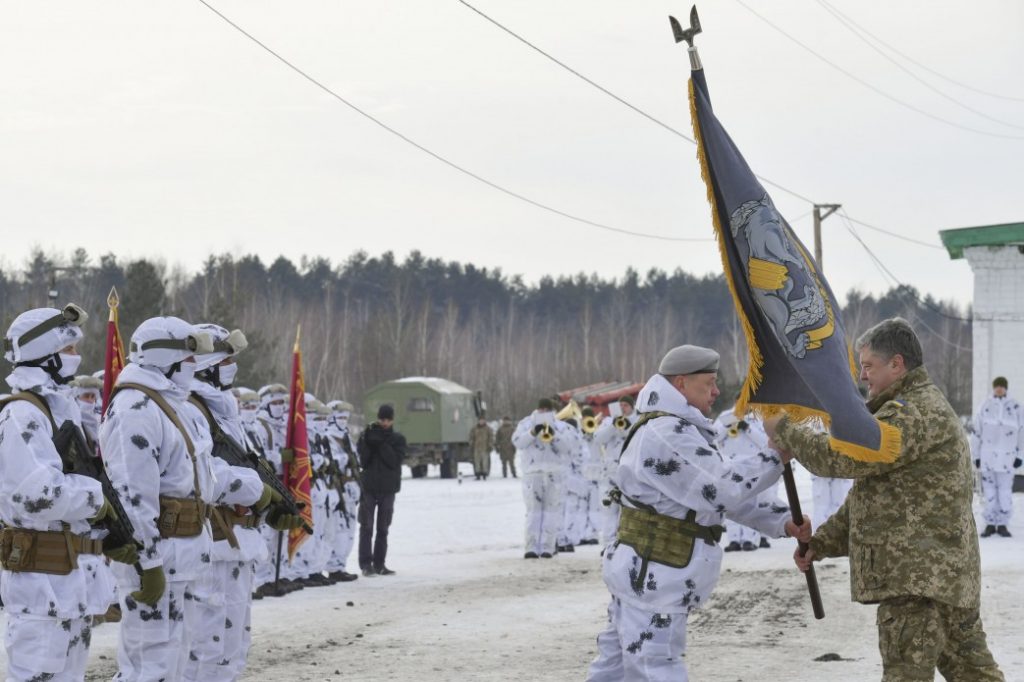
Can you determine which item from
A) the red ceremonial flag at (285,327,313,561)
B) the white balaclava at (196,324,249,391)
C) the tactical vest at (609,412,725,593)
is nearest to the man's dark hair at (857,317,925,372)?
the tactical vest at (609,412,725,593)

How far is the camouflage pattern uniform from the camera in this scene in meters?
5.82

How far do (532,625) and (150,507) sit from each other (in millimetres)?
5797

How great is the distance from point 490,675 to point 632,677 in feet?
10.7

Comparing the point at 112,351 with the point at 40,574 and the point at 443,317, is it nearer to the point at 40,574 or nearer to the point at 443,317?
the point at 40,574

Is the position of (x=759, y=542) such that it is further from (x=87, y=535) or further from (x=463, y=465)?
(x=463, y=465)

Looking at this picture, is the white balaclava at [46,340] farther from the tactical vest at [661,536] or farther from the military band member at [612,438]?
the military band member at [612,438]

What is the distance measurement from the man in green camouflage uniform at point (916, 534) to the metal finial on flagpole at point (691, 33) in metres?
1.70

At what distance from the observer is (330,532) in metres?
15.8

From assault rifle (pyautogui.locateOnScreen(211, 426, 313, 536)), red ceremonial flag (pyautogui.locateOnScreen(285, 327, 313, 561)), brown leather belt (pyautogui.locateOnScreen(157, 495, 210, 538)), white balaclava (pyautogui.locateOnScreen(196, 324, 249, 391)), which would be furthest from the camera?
red ceremonial flag (pyautogui.locateOnScreen(285, 327, 313, 561))

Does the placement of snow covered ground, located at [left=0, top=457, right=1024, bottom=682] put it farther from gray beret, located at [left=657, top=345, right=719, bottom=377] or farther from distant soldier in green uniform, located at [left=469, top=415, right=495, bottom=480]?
distant soldier in green uniform, located at [left=469, top=415, right=495, bottom=480]

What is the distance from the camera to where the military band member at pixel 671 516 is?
6246 millimetres

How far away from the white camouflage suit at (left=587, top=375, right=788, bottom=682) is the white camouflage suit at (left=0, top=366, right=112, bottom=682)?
2.35 m

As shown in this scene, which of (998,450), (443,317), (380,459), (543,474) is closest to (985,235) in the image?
(998,450)

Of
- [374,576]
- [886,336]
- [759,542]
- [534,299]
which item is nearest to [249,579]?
[886,336]
